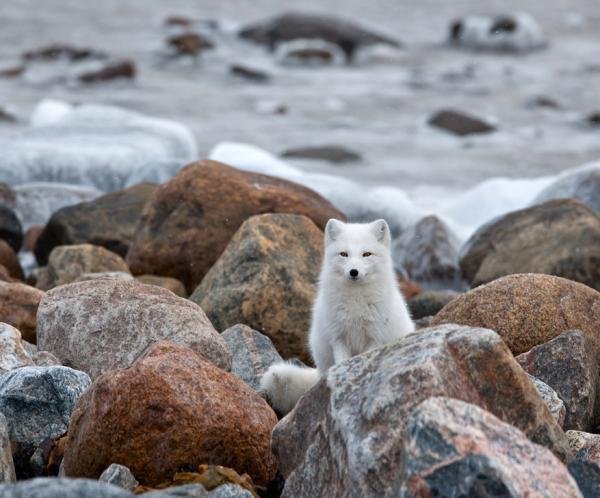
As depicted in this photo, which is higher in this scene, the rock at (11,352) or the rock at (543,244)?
the rock at (11,352)

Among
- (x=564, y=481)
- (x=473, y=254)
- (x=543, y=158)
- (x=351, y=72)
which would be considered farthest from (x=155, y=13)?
(x=564, y=481)

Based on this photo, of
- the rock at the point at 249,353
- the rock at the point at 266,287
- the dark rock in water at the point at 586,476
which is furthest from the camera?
→ the rock at the point at 266,287

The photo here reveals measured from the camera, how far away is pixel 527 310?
768cm

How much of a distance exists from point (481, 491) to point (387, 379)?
0.85 m

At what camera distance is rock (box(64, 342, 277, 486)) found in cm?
573

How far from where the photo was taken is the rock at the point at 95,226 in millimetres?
11938

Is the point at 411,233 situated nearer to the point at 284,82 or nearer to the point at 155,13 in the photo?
the point at 284,82

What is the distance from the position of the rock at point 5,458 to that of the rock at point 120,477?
1.56ft

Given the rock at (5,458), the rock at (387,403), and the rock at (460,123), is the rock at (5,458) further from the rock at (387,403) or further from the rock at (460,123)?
the rock at (460,123)

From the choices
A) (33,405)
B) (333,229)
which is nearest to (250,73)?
(333,229)

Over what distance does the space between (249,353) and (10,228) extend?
5.46 m

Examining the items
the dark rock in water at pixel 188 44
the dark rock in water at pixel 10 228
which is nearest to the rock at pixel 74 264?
the dark rock in water at pixel 10 228

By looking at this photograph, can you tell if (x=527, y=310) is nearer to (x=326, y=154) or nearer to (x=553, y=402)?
(x=553, y=402)

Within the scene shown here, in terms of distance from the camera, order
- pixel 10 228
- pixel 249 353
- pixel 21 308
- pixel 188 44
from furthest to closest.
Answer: pixel 188 44 < pixel 10 228 < pixel 21 308 < pixel 249 353
